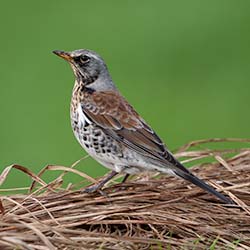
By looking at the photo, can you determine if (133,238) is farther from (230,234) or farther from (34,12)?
(34,12)

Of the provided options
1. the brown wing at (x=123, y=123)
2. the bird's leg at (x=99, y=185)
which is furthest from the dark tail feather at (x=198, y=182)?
the bird's leg at (x=99, y=185)

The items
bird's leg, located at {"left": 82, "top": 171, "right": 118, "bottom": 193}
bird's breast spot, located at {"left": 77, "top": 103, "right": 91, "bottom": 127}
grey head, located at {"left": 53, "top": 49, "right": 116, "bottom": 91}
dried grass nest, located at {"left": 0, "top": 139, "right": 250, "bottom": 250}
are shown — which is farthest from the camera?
grey head, located at {"left": 53, "top": 49, "right": 116, "bottom": 91}

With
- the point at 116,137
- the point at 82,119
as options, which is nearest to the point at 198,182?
the point at 116,137

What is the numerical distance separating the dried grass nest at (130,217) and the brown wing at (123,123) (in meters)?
0.30

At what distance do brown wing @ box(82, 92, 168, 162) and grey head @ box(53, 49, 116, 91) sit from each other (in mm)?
190

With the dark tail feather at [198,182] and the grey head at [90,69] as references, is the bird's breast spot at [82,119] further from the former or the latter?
the dark tail feather at [198,182]

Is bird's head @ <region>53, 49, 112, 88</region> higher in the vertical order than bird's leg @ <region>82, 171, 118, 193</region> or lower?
higher

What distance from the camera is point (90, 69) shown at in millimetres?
9109

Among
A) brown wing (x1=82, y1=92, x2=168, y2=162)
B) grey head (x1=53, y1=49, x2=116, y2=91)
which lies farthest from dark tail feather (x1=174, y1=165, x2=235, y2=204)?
grey head (x1=53, y1=49, x2=116, y2=91)

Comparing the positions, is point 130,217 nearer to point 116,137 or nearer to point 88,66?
point 116,137

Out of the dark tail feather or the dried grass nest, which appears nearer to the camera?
the dried grass nest

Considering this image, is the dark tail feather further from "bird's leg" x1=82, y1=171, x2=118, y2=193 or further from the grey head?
the grey head

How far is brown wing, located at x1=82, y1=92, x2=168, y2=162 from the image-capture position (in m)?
8.55

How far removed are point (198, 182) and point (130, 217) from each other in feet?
2.11
